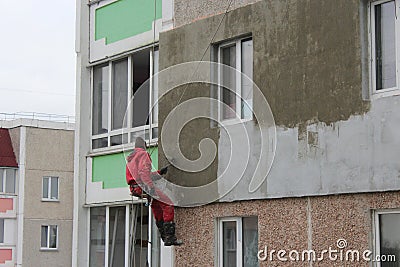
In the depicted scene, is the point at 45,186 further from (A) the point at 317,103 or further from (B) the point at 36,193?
(A) the point at 317,103

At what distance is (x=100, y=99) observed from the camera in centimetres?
1652

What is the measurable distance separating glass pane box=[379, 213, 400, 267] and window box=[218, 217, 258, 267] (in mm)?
2289

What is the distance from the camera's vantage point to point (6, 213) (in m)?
45.9

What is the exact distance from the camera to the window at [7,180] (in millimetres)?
46000

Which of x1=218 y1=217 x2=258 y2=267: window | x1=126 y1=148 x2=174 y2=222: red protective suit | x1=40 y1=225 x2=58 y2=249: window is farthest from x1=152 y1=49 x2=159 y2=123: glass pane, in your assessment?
x1=40 y1=225 x2=58 y2=249: window

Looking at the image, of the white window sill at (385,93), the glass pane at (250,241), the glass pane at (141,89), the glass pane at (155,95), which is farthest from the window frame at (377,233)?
the glass pane at (141,89)

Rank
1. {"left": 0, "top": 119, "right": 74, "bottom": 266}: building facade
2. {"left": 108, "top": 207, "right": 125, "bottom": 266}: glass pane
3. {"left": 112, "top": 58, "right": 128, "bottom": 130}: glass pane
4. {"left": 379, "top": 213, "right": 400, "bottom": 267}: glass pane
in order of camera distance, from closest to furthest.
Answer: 1. {"left": 379, "top": 213, "right": 400, "bottom": 267}: glass pane
2. {"left": 108, "top": 207, "right": 125, "bottom": 266}: glass pane
3. {"left": 112, "top": 58, "right": 128, "bottom": 130}: glass pane
4. {"left": 0, "top": 119, "right": 74, "bottom": 266}: building facade

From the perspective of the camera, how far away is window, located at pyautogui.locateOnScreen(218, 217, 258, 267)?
12.8 metres

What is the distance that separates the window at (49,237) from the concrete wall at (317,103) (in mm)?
34347

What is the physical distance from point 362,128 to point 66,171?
38243 millimetres

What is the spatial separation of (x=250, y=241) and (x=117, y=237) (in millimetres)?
3711

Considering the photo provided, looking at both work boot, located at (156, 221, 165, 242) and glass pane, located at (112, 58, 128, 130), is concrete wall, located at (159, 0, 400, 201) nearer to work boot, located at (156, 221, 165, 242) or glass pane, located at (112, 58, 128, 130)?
work boot, located at (156, 221, 165, 242)

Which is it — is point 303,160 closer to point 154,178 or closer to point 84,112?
point 154,178

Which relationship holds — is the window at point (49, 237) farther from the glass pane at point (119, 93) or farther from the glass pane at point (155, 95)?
the glass pane at point (155, 95)
